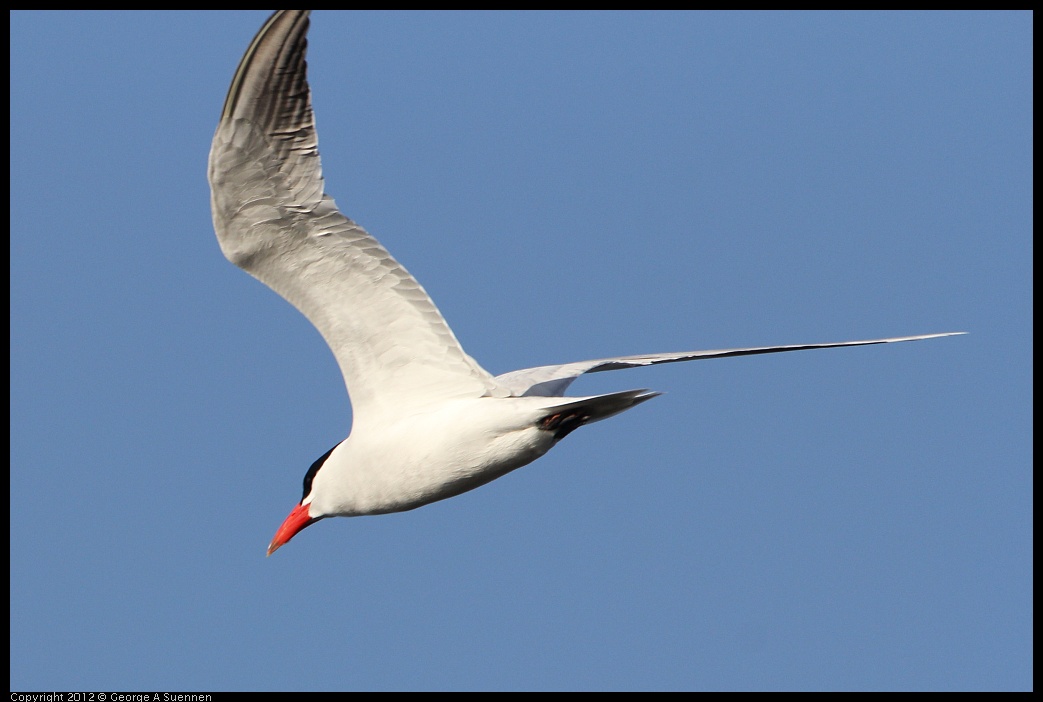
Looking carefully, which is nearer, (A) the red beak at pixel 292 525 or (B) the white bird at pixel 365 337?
(B) the white bird at pixel 365 337

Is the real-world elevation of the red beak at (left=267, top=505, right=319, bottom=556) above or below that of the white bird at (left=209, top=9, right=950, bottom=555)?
below

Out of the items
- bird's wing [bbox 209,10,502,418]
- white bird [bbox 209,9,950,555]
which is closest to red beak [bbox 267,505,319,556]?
white bird [bbox 209,9,950,555]

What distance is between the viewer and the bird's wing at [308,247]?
6.57m

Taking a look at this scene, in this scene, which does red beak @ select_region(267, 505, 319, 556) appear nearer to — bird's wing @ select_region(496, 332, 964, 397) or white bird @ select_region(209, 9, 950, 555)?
white bird @ select_region(209, 9, 950, 555)

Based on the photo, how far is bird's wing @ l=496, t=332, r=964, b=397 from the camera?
6.65 metres

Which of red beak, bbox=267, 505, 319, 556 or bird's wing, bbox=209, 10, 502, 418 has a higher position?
bird's wing, bbox=209, 10, 502, 418

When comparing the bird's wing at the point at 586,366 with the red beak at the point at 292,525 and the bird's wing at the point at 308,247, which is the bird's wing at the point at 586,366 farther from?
the red beak at the point at 292,525

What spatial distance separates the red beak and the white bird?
0.84ft

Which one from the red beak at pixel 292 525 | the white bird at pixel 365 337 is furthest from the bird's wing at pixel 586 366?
the red beak at pixel 292 525

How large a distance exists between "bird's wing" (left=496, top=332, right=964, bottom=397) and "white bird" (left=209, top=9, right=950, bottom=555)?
12mm

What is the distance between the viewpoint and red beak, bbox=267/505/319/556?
8.65 m

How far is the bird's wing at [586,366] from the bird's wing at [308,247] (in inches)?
15.4

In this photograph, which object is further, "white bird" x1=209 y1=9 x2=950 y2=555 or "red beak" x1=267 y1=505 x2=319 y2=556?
"red beak" x1=267 y1=505 x2=319 y2=556

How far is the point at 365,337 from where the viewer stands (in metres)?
7.70
